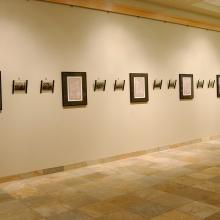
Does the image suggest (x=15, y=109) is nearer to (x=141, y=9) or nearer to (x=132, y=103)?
(x=132, y=103)

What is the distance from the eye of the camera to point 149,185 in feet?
15.3

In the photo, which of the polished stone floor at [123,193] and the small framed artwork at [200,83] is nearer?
the polished stone floor at [123,193]

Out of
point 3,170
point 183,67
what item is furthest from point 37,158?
point 183,67

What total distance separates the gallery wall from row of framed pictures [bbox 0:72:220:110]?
3.8 inches

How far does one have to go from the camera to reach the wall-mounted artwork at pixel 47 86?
5.37 meters

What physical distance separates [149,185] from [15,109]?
2429 millimetres

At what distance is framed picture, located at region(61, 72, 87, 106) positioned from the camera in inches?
A: 222

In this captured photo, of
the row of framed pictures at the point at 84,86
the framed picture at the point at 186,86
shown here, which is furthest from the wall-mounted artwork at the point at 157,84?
the framed picture at the point at 186,86

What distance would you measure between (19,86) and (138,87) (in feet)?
8.50

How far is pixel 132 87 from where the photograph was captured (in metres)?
6.60

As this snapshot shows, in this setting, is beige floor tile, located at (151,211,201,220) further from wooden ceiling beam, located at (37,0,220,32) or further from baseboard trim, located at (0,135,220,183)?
wooden ceiling beam, located at (37,0,220,32)

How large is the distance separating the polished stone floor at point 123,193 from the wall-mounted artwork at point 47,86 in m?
1.45

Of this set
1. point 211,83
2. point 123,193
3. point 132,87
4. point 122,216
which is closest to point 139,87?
point 132,87

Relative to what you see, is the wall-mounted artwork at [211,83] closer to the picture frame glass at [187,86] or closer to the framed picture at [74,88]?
the picture frame glass at [187,86]
